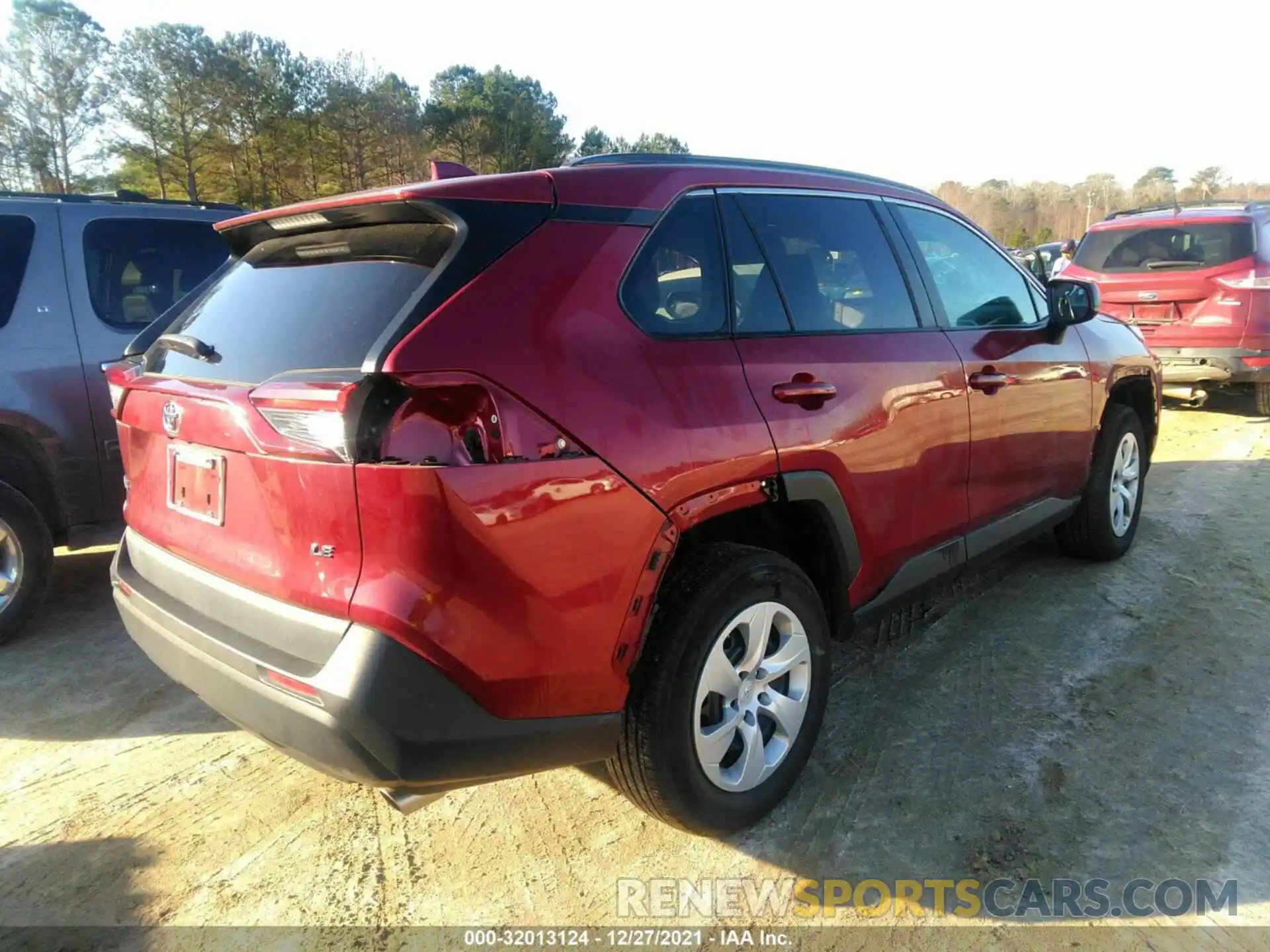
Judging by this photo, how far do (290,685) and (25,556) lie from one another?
8.94 ft

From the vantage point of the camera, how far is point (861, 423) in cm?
278

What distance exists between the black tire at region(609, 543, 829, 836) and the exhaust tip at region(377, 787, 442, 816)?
1.66ft

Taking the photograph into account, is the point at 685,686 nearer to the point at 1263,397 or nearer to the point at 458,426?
the point at 458,426

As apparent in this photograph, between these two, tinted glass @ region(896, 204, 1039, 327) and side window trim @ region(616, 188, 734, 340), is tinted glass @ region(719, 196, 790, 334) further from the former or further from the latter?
tinted glass @ region(896, 204, 1039, 327)

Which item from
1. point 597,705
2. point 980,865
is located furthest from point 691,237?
point 980,865

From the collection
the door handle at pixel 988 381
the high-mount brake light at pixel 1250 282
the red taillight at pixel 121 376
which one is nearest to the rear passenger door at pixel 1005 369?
the door handle at pixel 988 381

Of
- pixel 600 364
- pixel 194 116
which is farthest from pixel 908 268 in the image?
pixel 194 116

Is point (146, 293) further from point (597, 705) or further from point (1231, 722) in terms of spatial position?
point (1231, 722)

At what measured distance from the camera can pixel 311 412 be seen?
1.88m

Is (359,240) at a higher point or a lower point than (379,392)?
higher

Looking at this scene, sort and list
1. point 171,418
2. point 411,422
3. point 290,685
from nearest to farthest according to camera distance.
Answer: point 411,422 < point 290,685 < point 171,418

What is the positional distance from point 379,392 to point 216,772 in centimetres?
185

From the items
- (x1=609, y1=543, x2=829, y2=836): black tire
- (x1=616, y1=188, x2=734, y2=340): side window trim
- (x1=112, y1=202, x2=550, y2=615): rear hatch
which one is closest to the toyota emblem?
(x1=112, y1=202, x2=550, y2=615): rear hatch

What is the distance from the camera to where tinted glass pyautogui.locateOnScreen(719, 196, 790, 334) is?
2.58 m
